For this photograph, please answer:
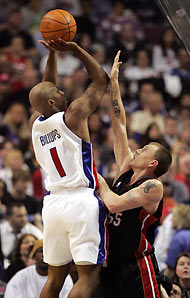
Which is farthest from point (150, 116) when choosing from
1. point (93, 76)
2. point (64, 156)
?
point (64, 156)

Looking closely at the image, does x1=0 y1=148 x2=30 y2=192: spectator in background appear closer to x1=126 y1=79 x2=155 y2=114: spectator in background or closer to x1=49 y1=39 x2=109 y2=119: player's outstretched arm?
x1=126 y1=79 x2=155 y2=114: spectator in background

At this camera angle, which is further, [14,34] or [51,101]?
[14,34]

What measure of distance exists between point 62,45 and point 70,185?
122cm

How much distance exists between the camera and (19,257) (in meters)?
7.71

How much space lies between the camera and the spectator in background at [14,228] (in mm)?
8648

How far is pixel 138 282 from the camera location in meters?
5.70

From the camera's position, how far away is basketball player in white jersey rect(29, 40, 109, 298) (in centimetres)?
538

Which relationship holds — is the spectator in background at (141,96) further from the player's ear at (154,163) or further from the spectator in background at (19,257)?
the player's ear at (154,163)

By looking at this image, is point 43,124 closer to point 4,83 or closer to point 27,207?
point 27,207

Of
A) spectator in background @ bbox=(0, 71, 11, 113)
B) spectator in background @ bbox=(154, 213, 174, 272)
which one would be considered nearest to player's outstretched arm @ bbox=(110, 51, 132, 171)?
spectator in background @ bbox=(154, 213, 174, 272)

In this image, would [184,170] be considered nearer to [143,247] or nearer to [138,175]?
[138,175]

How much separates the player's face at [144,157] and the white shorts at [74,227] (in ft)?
1.81

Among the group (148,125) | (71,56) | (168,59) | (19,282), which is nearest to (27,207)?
(19,282)

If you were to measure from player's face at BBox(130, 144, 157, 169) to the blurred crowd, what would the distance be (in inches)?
65.8
